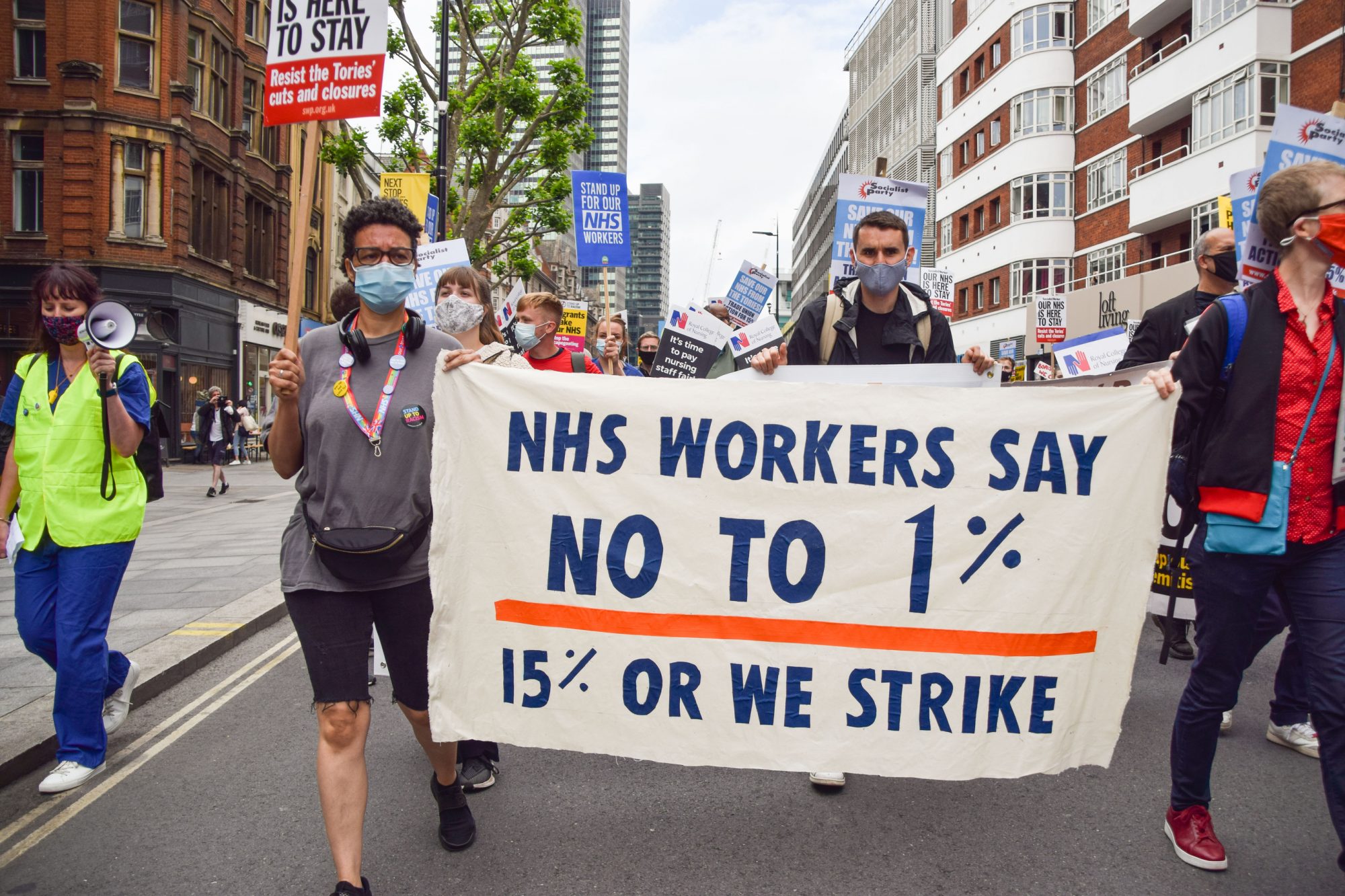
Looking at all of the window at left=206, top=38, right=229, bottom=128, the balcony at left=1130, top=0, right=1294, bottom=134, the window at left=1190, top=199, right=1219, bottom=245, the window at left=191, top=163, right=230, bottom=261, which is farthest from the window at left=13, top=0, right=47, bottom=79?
the window at left=1190, top=199, right=1219, bottom=245

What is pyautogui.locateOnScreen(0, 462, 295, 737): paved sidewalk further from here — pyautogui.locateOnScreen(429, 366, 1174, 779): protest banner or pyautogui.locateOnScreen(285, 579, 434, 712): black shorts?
pyautogui.locateOnScreen(429, 366, 1174, 779): protest banner

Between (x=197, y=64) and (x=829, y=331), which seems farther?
(x=197, y=64)

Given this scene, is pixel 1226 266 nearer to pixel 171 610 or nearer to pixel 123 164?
pixel 171 610

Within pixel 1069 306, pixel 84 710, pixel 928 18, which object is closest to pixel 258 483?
pixel 84 710

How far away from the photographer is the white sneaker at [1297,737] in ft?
14.1

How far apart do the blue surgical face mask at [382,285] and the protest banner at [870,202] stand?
6129 millimetres

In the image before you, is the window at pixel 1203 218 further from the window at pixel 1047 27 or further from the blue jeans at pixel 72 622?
the blue jeans at pixel 72 622

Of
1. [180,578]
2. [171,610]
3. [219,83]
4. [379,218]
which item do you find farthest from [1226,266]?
[219,83]

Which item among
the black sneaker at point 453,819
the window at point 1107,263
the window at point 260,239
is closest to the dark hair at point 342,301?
the black sneaker at point 453,819

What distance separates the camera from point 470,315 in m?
3.99

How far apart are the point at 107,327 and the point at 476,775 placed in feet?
7.36

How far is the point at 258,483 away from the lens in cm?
2075

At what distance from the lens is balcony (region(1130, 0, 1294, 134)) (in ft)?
80.4

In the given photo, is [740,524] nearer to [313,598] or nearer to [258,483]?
[313,598]
